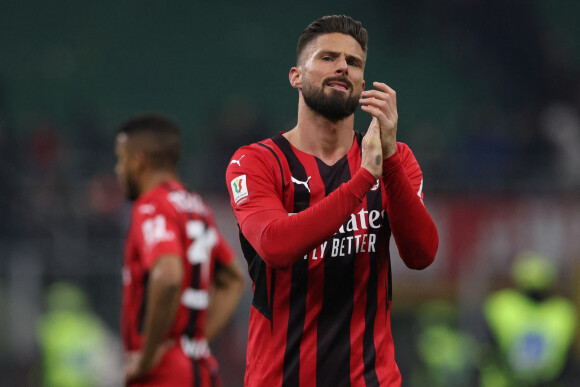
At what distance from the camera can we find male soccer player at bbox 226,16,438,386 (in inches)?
116

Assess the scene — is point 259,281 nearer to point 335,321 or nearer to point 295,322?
point 295,322

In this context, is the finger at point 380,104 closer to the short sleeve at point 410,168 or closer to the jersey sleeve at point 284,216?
the jersey sleeve at point 284,216

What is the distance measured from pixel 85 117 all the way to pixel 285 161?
10024 millimetres

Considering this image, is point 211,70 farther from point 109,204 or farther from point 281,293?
point 281,293

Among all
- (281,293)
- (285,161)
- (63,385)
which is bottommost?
(63,385)

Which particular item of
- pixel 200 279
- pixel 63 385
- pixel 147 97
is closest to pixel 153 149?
pixel 200 279

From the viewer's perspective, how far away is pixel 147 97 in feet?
49.0

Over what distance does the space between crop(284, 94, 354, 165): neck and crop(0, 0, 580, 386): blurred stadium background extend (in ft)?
20.2

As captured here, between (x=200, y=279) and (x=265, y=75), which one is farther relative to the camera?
(x=265, y=75)

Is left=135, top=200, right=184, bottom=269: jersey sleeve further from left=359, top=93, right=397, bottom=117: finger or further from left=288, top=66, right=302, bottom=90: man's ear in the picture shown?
left=359, top=93, right=397, bottom=117: finger

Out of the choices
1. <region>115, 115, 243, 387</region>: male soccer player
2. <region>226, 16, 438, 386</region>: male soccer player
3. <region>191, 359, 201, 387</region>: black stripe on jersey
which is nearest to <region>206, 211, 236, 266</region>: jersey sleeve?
<region>115, 115, 243, 387</region>: male soccer player

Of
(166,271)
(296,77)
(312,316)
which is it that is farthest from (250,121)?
(312,316)

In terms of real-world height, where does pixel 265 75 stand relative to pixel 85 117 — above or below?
above

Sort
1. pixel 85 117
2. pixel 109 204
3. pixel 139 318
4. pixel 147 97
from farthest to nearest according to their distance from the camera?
1. pixel 147 97
2. pixel 85 117
3. pixel 109 204
4. pixel 139 318
